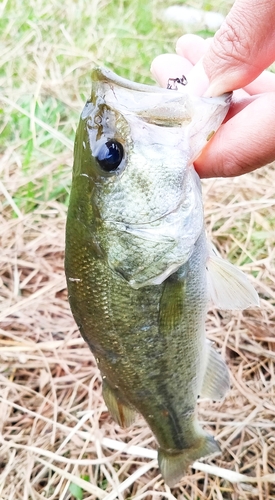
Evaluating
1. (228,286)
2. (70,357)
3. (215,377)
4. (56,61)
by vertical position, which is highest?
(56,61)

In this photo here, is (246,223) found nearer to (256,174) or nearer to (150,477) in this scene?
(256,174)

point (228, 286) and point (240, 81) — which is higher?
point (240, 81)

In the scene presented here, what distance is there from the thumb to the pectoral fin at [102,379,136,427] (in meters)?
0.83

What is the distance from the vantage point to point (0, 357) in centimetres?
226

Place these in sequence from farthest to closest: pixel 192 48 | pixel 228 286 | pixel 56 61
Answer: pixel 56 61 → pixel 192 48 → pixel 228 286

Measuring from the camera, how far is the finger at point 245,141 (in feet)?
3.95

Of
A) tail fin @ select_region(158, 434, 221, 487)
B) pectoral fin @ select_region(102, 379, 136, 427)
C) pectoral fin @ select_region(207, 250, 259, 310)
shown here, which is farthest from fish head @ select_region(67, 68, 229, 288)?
tail fin @ select_region(158, 434, 221, 487)

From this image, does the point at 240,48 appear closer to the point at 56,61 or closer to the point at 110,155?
the point at 110,155

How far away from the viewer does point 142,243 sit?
4.00 feet

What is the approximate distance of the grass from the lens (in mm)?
1898

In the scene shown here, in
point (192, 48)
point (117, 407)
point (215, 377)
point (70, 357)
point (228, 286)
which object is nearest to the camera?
point (228, 286)

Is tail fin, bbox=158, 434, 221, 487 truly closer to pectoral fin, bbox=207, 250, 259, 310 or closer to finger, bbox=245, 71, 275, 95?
pectoral fin, bbox=207, 250, 259, 310

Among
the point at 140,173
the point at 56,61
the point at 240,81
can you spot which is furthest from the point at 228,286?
the point at 56,61

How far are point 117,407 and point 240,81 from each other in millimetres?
919
